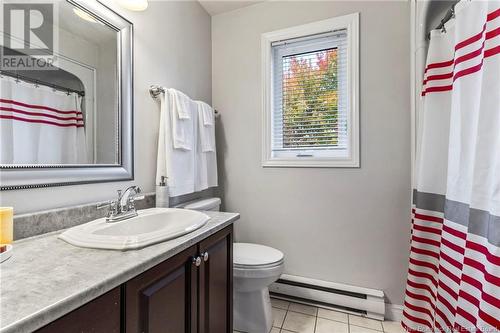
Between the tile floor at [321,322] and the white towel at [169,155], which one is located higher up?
the white towel at [169,155]

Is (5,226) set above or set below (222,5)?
below

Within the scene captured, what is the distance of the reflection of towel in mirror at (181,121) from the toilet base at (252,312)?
3.23 ft

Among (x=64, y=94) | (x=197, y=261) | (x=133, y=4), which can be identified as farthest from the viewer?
(x=133, y=4)

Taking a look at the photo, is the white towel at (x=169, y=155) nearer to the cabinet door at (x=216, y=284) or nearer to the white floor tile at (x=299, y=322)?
the cabinet door at (x=216, y=284)

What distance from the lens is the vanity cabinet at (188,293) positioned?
68 cm

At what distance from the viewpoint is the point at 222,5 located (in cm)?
200

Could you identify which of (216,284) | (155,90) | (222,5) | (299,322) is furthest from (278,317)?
(222,5)

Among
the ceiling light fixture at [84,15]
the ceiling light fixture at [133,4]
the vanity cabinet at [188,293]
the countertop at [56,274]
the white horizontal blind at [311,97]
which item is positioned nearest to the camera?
the countertop at [56,274]

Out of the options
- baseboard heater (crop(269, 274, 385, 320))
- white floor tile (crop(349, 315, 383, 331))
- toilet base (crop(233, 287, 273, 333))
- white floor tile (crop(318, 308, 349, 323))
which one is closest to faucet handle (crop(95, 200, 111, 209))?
toilet base (crop(233, 287, 273, 333))

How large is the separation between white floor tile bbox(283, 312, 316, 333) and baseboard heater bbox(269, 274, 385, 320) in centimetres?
14

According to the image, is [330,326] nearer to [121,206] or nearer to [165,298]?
[165,298]

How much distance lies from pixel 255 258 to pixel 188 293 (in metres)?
0.68

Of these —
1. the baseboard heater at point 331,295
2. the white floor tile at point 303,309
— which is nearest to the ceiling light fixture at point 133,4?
the baseboard heater at point 331,295

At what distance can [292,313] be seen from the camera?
5.59 ft
